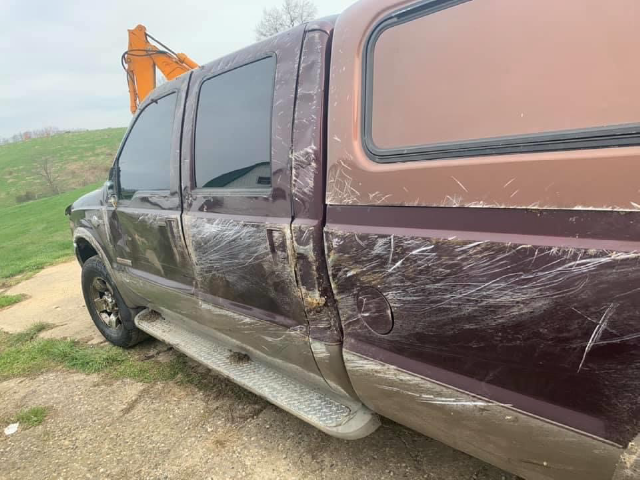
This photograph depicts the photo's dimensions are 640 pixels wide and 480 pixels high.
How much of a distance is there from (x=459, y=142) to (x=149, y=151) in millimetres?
2310

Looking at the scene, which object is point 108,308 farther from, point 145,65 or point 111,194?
point 145,65

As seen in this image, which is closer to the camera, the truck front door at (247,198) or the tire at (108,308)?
the truck front door at (247,198)

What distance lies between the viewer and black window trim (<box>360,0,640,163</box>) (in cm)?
106

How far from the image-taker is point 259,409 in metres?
2.74

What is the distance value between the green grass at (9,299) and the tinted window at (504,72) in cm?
623

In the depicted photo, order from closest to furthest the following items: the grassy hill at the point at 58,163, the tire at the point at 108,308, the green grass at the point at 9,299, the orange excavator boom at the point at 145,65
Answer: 1. the tire at the point at 108,308
2. the green grass at the point at 9,299
3. the orange excavator boom at the point at 145,65
4. the grassy hill at the point at 58,163

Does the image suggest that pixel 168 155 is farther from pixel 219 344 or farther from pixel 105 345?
pixel 105 345

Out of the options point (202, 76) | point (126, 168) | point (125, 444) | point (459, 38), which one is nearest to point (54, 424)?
point (125, 444)

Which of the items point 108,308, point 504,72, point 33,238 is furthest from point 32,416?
point 33,238

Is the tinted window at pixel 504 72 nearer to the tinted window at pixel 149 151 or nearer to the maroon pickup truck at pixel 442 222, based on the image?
the maroon pickup truck at pixel 442 222

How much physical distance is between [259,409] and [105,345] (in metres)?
2.03

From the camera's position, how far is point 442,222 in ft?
4.50

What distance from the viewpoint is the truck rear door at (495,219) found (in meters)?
1.08

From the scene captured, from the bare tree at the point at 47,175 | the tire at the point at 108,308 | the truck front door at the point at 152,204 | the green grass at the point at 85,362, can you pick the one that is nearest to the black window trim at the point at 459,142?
the truck front door at the point at 152,204
